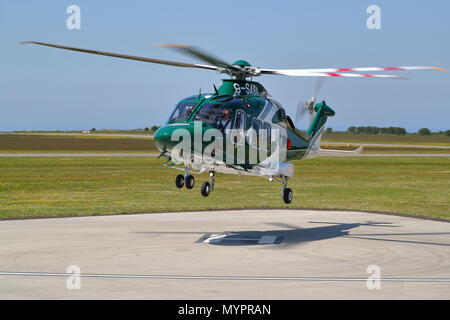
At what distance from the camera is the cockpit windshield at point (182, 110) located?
20.3 meters

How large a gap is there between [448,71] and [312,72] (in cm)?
497

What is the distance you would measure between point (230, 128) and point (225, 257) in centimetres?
413

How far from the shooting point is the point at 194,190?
44.7 metres

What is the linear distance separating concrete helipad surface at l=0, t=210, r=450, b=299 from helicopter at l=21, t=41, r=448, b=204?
2.66m

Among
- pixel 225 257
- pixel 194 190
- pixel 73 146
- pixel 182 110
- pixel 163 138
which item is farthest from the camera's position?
pixel 73 146

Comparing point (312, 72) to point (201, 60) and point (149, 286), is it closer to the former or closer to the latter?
point (201, 60)

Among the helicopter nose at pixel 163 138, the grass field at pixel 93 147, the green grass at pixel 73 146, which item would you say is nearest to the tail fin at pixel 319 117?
the helicopter nose at pixel 163 138

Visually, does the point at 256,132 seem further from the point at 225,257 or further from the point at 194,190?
the point at 194,190

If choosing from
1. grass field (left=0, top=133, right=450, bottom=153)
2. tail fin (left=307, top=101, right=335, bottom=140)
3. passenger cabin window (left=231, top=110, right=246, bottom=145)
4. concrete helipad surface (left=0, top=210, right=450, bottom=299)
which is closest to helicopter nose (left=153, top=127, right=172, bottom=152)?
passenger cabin window (left=231, top=110, right=246, bottom=145)

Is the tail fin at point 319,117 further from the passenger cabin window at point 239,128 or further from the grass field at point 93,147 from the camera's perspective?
the grass field at point 93,147

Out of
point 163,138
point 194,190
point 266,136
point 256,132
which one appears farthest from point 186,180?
point 194,190

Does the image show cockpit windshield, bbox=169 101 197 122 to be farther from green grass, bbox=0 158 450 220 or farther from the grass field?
the grass field

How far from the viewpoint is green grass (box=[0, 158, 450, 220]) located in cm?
3347

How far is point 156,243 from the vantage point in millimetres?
22188
